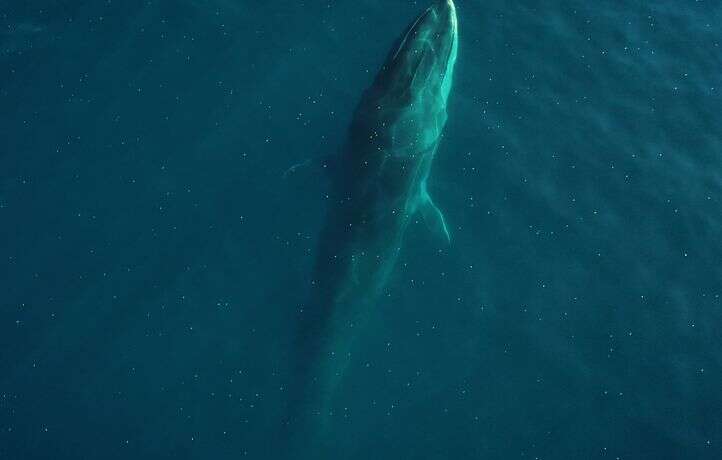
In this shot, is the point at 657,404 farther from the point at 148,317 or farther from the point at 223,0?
the point at 223,0

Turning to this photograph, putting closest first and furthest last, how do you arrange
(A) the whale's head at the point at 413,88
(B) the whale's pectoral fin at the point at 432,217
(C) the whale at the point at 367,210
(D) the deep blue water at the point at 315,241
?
(D) the deep blue water at the point at 315,241 < (C) the whale at the point at 367,210 < (A) the whale's head at the point at 413,88 < (B) the whale's pectoral fin at the point at 432,217

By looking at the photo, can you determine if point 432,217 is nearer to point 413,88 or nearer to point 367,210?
point 367,210

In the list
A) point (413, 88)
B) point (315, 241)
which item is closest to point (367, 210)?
point (315, 241)

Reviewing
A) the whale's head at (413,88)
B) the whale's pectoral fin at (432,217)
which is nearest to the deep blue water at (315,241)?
the whale's pectoral fin at (432,217)

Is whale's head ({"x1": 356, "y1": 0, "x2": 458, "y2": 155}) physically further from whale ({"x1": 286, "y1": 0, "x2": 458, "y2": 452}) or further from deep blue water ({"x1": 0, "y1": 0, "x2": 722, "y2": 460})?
deep blue water ({"x1": 0, "y1": 0, "x2": 722, "y2": 460})

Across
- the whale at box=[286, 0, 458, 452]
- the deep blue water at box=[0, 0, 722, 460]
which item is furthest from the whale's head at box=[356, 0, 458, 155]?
the deep blue water at box=[0, 0, 722, 460]

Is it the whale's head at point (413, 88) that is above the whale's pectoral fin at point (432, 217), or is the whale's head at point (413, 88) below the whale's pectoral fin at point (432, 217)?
above

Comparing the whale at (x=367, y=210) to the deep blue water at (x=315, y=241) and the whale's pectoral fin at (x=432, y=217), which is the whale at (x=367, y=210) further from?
the deep blue water at (x=315, y=241)
